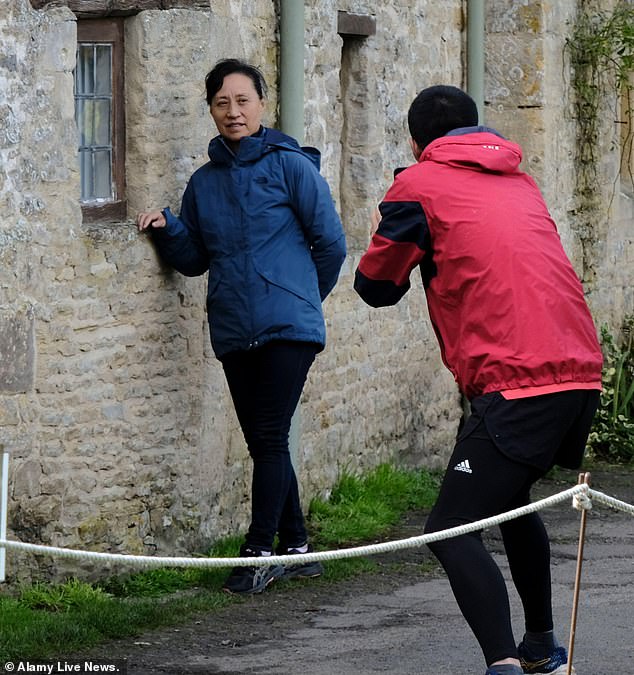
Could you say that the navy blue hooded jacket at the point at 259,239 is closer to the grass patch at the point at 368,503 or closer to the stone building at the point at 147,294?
the stone building at the point at 147,294

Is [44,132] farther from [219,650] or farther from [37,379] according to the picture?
[219,650]

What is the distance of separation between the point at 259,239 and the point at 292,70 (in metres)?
1.57

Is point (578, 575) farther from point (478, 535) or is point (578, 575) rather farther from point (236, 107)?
point (236, 107)

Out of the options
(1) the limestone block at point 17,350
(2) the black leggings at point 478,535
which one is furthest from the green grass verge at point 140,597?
(2) the black leggings at point 478,535

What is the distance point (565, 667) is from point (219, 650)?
4.24ft

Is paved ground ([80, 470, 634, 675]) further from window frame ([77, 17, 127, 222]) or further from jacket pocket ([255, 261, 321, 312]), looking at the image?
window frame ([77, 17, 127, 222])

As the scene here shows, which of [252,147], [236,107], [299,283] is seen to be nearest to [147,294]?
[299,283]

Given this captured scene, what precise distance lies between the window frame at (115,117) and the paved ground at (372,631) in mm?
1755

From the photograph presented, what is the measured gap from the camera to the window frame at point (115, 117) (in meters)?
6.91

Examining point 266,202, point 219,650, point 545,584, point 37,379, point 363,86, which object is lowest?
point 219,650

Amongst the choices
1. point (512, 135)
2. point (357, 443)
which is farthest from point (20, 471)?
point (512, 135)

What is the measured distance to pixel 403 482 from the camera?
9.22 metres

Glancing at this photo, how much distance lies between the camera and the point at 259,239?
6.73 metres

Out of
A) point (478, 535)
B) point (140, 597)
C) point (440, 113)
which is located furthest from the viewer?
point (140, 597)
